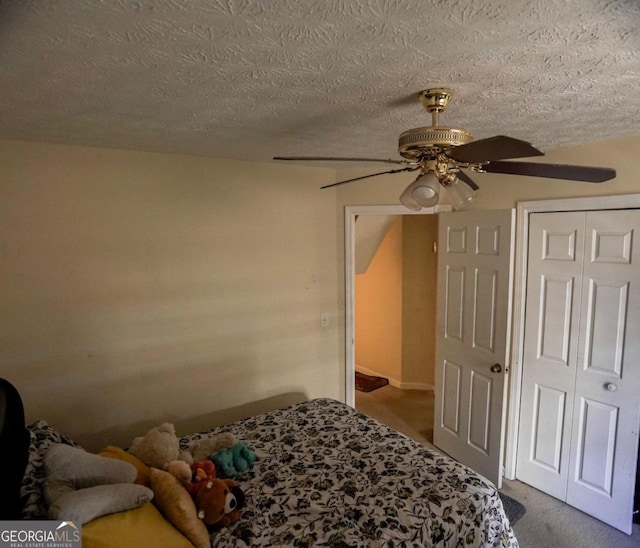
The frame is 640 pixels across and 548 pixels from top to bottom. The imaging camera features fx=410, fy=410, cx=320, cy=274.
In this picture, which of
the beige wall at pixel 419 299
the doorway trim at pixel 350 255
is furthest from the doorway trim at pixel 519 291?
the beige wall at pixel 419 299

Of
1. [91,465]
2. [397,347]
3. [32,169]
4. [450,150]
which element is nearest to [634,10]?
[450,150]

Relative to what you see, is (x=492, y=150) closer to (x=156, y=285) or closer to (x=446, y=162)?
(x=446, y=162)

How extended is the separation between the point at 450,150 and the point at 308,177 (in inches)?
77.3

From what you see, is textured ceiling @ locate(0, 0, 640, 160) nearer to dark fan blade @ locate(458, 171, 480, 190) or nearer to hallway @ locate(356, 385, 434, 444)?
dark fan blade @ locate(458, 171, 480, 190)

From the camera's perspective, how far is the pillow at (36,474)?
1.34 meters

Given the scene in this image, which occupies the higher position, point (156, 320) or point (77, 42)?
point (77, 42)

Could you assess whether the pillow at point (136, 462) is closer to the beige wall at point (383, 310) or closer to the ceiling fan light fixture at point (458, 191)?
the ceiling fan light fixture at point (458, 191)

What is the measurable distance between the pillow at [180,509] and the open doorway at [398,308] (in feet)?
9.08

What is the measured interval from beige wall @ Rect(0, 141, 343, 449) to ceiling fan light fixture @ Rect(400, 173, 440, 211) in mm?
1633

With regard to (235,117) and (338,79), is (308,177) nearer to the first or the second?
(235,117)

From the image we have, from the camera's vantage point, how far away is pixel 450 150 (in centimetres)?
133

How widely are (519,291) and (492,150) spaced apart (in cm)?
181

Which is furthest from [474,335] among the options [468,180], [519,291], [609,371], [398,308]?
[398,308]

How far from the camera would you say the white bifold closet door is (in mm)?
2283
